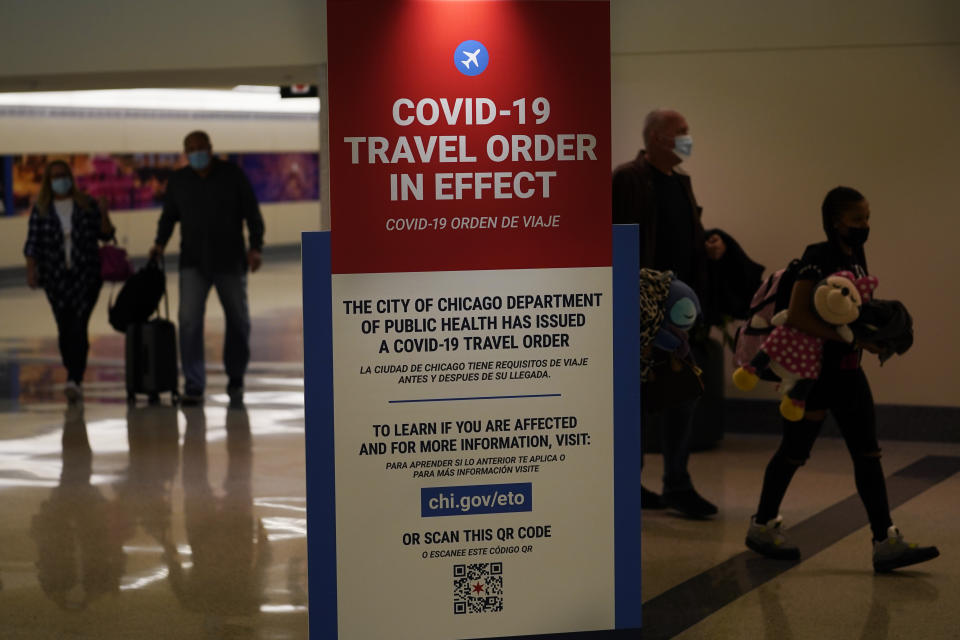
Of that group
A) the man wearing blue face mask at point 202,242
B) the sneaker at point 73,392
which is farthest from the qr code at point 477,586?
the sneaker at point 73,392

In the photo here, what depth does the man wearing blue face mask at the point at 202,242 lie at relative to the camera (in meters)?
10.4

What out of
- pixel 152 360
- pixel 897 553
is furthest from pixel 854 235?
pixel 152 360

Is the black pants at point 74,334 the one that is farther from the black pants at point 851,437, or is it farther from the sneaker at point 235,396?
the black pants at point 851,437

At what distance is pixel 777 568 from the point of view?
581 centimetres

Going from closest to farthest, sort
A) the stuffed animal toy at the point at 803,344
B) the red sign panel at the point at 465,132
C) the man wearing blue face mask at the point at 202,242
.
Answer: the red sign panel at the point at 465,132 → the stuffed animal toy at the point at 803,344 → the man wearing blue face mask at the point at 202,242

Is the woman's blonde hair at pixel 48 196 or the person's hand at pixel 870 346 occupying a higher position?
the woman's blonde hair at pixel 48 196

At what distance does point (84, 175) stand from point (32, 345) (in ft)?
35.6

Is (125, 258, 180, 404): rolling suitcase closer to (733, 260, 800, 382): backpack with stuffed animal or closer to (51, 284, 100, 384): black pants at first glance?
(51, 284, 100, 384): black pants

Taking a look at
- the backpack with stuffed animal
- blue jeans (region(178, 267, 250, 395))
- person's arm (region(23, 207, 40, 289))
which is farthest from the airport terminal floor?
person's arm (region(23, 207, 40, 289))

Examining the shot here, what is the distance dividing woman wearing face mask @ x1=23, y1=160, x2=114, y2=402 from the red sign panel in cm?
710

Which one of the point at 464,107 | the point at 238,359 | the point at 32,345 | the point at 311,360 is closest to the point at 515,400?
the point at 311,360

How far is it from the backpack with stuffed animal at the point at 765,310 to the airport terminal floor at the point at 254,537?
2.92 feet

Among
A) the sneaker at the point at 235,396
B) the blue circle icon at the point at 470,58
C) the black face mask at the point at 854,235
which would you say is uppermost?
the blue circle icon at the point at 470,58

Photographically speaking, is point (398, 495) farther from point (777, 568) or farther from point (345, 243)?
point (777, 568)
